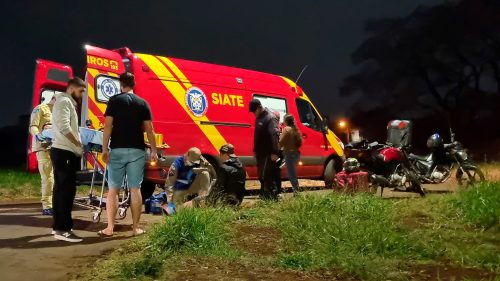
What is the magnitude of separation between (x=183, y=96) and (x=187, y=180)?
2495 mm

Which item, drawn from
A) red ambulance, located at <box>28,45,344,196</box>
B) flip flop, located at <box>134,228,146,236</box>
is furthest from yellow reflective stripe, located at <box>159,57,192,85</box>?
flip flop, located at <box>134,228,146,236</box>

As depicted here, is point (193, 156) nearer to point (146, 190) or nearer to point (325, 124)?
point (146, 190)

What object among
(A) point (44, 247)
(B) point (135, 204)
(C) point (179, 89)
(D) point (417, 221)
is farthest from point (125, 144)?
(C) point (179, 89)

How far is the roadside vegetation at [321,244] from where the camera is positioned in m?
3.71

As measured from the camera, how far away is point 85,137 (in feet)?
20.4

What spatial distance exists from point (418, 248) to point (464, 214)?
4.90 feet

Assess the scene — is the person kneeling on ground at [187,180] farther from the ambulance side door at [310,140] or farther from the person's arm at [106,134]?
the ambulance side door at [310,140]

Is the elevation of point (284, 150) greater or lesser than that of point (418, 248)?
greater

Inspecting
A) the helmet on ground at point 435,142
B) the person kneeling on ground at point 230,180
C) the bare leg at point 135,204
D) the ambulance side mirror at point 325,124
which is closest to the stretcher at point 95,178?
the bare leg at point 135,204

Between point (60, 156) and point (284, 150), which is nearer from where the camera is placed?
point (60, 156)

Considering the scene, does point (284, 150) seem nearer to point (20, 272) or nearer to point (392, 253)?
point (392, 253)

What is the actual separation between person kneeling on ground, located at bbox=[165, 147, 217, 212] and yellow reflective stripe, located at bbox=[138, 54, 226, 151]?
2208 mm

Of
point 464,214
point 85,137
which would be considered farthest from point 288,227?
point 85,137

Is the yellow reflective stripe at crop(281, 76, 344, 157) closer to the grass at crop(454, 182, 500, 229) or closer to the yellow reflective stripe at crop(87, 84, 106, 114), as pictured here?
the yellow reflective stripe at crop(87, 84, 106, 114)
